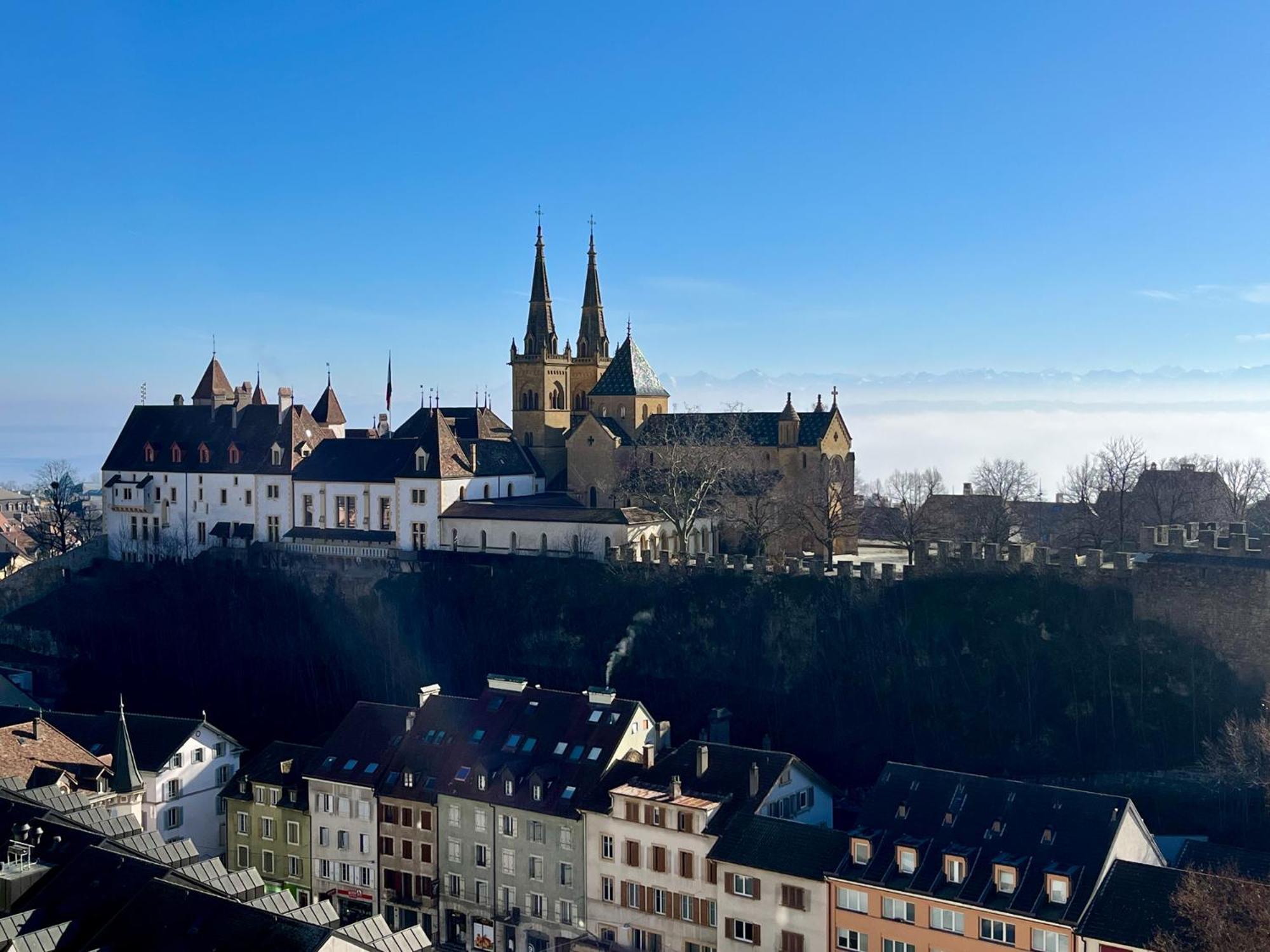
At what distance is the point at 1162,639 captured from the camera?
53.1 meters

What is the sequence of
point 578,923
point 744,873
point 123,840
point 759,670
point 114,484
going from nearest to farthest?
point 123,840 → point 744,873 → point 578,923 → point 759,670 → point 114,484

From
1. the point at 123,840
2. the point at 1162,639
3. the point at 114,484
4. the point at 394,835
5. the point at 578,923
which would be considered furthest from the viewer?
the point at 114,484

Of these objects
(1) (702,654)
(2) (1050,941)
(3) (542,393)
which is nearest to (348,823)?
(1) (702,654)

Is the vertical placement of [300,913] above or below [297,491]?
below

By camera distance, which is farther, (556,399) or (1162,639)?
(556,399)

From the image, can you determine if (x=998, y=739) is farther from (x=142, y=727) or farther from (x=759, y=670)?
(x=142, y=727)

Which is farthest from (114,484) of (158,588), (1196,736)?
(1196,736)

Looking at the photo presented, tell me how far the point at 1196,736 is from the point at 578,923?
79.8 ft

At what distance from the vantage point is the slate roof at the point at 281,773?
51469 millimetres

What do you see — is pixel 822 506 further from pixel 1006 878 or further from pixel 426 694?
Answer: pixel 1006 878

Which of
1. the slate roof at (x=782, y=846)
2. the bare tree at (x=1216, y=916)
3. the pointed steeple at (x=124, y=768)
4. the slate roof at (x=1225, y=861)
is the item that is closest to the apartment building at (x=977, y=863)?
the slate roof at (x=782, y=846)

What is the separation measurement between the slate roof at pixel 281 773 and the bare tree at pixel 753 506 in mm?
28243

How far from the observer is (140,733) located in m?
53.1

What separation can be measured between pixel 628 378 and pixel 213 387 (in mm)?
32086
